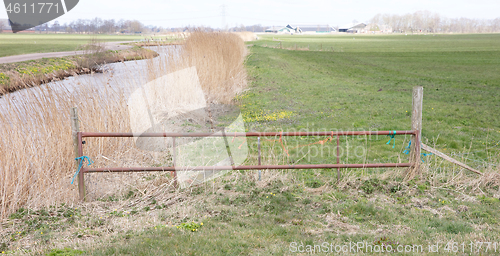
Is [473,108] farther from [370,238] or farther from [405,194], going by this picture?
[370,238]

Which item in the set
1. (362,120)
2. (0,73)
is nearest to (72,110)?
(362,120)

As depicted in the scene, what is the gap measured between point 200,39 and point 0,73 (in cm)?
1176

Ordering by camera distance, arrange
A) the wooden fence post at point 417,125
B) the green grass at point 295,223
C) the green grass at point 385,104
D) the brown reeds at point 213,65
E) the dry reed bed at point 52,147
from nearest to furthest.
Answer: the green grass at point 295,223 → the dry reed bed at point 52,147 → the wooden fence post at point 417,125 → the green grass at point 385,104 → the brown reeds at point 213,65

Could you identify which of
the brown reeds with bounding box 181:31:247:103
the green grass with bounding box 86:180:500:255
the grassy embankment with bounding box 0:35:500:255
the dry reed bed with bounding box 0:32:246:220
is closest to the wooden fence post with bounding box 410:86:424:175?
the grassy embankment with bounding box 0:35:500:255

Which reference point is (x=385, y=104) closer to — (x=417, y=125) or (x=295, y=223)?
→ (x=417, y=125)

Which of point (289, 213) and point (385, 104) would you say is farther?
point (385, 104)

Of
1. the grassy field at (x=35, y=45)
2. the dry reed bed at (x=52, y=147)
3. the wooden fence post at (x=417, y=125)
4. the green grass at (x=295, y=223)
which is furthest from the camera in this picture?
the grassy field at (x=35, y=45)

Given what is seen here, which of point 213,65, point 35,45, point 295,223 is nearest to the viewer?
point 295,223

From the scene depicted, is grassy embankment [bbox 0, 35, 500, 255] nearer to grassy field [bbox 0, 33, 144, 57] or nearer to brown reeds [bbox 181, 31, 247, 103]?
brown reeds [bbox 181, 31, 247, 103]

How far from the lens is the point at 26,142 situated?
211 inches

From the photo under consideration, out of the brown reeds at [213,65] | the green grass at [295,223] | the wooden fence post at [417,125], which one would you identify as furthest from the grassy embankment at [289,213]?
the brown reeds at [213,65]

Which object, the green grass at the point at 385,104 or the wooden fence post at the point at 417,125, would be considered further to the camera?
the green grass at the point at 385,104

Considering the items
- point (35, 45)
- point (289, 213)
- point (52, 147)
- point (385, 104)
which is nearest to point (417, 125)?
point (289, 213)

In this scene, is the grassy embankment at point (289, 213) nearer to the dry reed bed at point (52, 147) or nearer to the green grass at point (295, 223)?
the green grass at point (295, 223)
